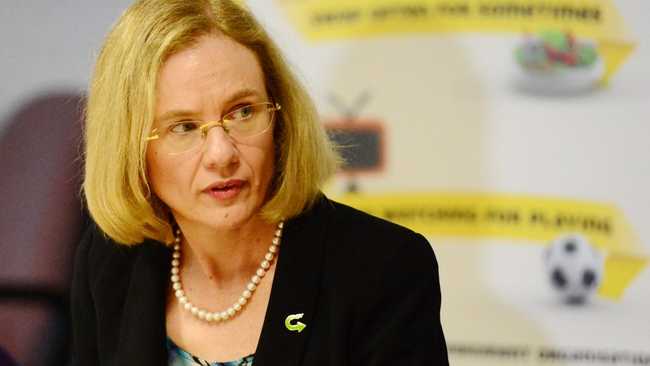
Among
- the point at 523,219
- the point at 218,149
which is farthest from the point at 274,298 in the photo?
the point at 523,219

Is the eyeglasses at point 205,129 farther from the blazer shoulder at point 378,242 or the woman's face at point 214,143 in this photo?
the blazer shoulder at point 378,242

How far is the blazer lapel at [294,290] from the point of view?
1299 millimetres

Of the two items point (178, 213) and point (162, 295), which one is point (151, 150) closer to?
point (178, 213)

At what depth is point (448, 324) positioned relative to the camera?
202 cm

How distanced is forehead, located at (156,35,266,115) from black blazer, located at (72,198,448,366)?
27 cm

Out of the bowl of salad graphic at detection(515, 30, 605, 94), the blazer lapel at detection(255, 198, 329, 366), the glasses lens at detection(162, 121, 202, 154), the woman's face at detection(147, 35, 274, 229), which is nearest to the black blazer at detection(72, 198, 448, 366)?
the blazer lapel at detection(255, 198, 329, 366)

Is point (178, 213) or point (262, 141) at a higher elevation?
point (262, 141)

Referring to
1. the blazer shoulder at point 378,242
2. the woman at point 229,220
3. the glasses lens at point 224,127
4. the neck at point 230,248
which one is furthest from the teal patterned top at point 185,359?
the glasses lens at point 224,127

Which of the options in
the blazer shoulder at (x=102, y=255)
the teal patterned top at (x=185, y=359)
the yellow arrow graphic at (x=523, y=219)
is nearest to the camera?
the teal patterned top at (x=185, y=359)

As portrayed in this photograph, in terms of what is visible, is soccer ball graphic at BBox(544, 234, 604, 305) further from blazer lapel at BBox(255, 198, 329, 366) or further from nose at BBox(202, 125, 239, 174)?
nose at BBox(202, 125, 239, 174)

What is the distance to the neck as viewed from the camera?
1.42 meters

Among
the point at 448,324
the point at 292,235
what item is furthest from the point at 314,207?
the point at 448,324

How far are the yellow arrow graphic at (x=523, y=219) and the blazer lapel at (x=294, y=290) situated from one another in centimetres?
67

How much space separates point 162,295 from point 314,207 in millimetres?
290
